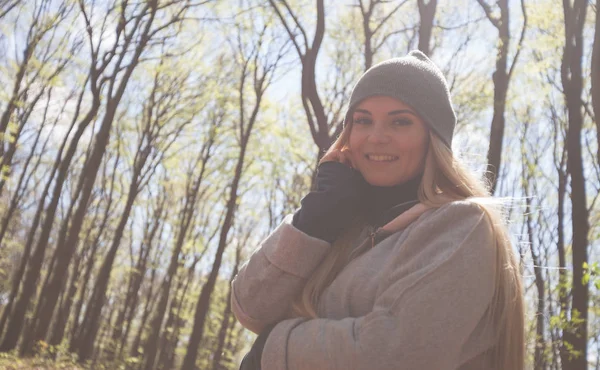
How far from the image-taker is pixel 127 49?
1203cm

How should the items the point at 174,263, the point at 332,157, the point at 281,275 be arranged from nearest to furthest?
the point at 281,275 < the point at 332,157 < the point at 174,263

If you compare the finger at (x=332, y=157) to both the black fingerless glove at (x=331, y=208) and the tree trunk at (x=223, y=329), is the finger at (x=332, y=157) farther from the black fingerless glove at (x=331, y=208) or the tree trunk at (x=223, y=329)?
the tree trunk at (x=223, y=329)

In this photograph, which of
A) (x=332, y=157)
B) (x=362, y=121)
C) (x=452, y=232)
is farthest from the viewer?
(x=332, y=157)

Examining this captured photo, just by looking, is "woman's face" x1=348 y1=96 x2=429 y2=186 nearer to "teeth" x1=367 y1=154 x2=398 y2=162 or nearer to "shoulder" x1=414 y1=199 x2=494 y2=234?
"teeth" x1=367 y1=154 x2=398 y2=162

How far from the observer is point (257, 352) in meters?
1.73

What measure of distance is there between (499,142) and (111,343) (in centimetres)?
1497

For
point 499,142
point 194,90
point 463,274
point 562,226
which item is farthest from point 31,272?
point 463,274

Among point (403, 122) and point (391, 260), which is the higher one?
point (403, 122)

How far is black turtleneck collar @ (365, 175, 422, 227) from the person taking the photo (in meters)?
1.84

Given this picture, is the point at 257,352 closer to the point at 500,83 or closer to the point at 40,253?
the point at 500,83

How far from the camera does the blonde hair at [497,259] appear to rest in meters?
1.58

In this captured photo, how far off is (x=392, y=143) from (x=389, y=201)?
0.66 feet

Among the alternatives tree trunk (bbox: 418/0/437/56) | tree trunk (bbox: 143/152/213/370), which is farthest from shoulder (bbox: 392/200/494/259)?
tree trunk (bbox: 143/152/213/370)

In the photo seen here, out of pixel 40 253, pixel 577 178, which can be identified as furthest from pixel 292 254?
pixel 40 253
